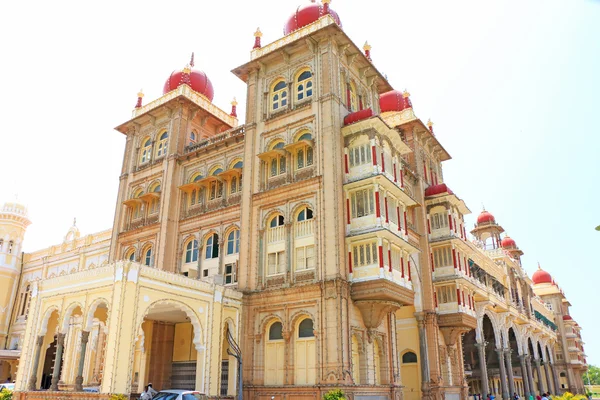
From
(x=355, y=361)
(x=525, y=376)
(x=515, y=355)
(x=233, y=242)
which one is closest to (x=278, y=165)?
(x=233, y=242)

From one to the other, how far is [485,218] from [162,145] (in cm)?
4556

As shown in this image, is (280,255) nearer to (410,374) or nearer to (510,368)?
(410,374)

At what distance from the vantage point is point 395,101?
4369 cm

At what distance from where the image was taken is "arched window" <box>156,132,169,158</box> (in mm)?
40875

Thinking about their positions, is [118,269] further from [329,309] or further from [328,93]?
[328,93]

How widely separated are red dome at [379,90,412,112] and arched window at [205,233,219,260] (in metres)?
19.2

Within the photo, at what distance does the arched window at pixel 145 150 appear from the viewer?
138ft

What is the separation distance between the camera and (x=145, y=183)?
40969 mm

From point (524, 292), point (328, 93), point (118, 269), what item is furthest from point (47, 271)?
point (524, 292)

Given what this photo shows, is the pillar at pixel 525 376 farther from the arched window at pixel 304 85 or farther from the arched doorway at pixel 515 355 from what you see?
the arched window at pixel 304 85

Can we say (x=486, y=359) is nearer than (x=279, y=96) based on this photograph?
No

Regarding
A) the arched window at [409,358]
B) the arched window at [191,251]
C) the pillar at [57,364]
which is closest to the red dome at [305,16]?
the arched window at [191,251]

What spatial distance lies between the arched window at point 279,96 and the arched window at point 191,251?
11.2 meters

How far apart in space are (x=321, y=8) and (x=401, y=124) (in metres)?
11.5
